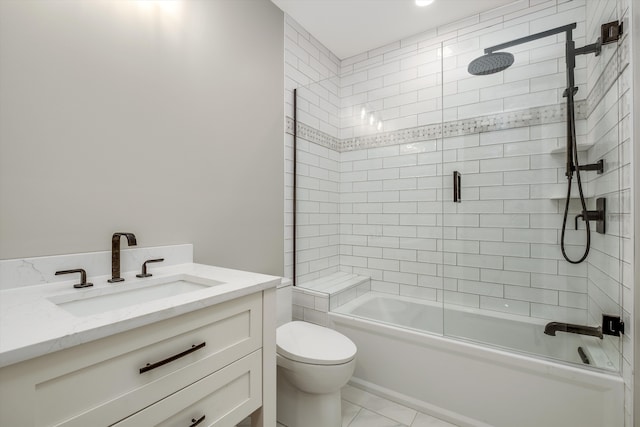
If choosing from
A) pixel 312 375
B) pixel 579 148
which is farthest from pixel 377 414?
pixel 579 148

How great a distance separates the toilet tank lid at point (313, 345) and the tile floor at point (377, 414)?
0.49 meters

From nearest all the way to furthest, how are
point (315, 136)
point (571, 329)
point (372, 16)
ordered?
1. point (571, 329)
2. point (372, 16)
3. point (315, 136)

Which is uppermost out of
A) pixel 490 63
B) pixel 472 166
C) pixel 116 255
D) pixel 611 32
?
pixel 490 63

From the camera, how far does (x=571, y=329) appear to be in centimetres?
167

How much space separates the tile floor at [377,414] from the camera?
167cm

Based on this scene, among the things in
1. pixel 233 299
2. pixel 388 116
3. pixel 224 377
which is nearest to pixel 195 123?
pixel 233 299

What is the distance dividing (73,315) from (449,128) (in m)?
2.44

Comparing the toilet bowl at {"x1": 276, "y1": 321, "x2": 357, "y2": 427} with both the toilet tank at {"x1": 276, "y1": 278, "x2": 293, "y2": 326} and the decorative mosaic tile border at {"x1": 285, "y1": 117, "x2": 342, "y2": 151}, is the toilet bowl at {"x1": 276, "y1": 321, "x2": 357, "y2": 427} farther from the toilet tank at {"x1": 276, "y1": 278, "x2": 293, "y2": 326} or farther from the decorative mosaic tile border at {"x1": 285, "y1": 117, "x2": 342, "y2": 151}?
the decorative mosaic tile border at {"x1": 285, "y1": 117, "x2": 342, "y2": 151}

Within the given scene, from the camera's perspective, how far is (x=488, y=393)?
5.21ft

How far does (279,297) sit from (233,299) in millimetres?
916

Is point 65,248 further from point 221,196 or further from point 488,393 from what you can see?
point 488,393

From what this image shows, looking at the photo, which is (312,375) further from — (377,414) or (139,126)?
(139,126)

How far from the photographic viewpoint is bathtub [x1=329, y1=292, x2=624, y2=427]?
1390mm

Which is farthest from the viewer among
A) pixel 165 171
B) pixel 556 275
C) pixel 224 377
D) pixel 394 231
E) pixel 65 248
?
pixel 394 231
